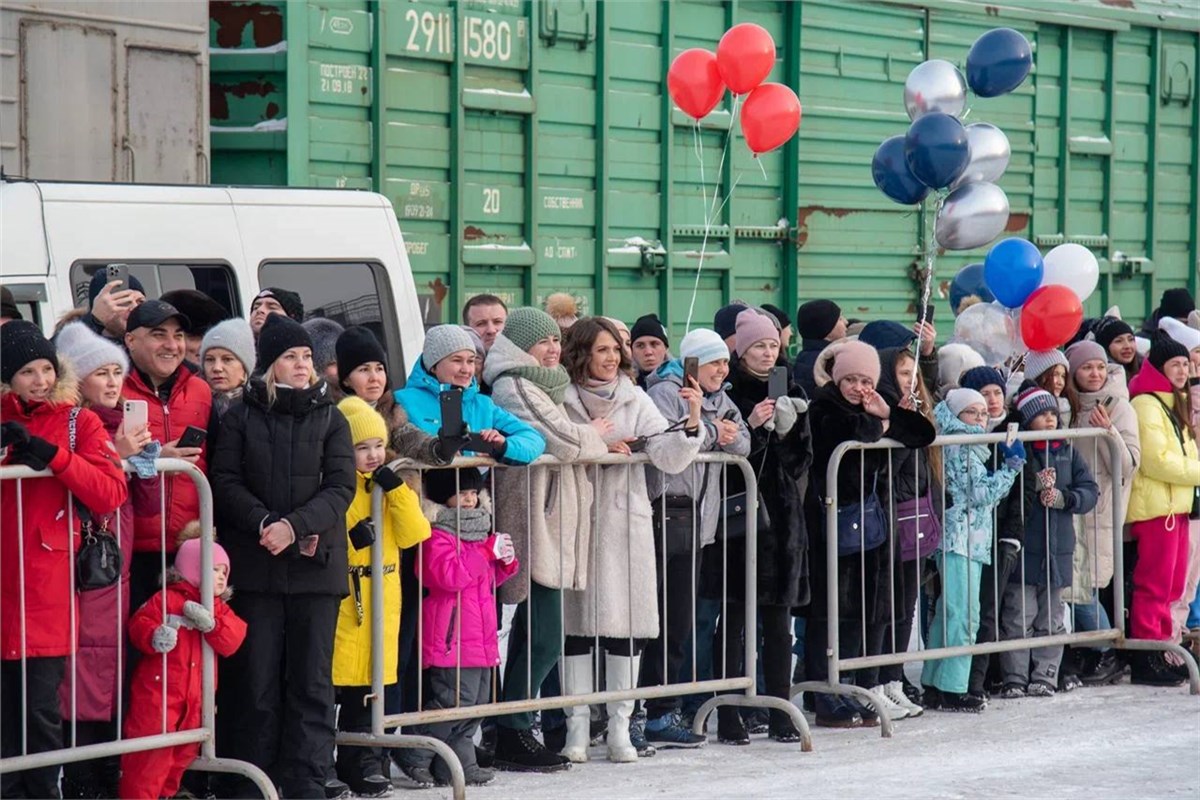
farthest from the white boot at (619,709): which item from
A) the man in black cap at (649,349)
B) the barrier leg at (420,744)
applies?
the man in black cap at (649,349)

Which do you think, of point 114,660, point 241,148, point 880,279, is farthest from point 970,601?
point 880,279

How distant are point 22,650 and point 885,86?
34.5ft

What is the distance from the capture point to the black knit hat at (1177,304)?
13211mm

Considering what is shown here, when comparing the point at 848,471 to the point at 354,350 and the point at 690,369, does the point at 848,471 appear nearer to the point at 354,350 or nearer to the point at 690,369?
the point at 690,369

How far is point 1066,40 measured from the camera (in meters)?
16.9

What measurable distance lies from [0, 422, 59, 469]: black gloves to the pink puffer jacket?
1.49m

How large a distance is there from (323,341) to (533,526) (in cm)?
100

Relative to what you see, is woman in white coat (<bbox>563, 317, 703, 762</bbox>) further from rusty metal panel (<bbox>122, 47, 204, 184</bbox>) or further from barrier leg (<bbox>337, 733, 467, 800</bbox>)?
rusty metal panel (<bbox>122, 47, 204, 184</bbox>)

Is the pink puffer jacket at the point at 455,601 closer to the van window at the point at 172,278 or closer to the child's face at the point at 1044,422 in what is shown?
the van window at the point at 172,278

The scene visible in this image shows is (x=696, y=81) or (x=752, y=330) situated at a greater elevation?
(x=696, y=81)

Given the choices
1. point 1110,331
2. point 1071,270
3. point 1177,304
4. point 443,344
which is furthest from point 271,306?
→ point 1177,304

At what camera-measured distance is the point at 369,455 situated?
6.85 meters

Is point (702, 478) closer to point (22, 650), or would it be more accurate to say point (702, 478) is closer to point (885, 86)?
point (22, 650)

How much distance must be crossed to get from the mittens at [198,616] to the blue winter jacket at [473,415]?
1.10 metres
